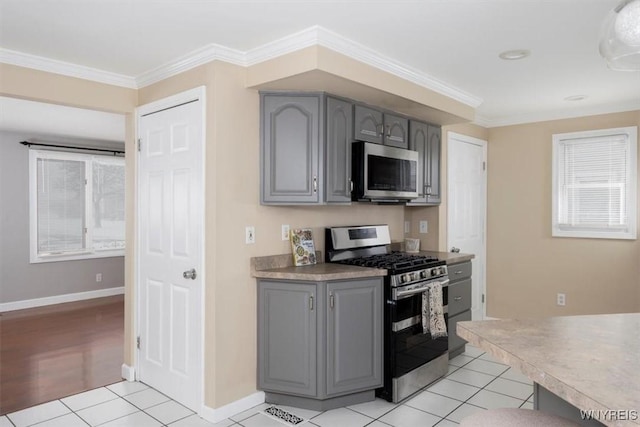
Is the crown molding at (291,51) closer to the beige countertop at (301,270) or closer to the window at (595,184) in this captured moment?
the beige countertop at (301,270)

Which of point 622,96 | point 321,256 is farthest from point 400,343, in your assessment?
point 622,96

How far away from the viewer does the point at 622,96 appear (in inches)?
156

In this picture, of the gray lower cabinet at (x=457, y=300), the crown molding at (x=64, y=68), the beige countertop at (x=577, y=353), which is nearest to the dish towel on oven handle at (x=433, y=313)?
the gray lower cabinet at (x=457, y=300)

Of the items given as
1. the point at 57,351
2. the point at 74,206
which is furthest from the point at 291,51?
the point at 74,206

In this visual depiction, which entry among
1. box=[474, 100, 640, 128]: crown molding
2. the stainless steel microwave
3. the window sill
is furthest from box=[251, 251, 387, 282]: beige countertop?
the window sill

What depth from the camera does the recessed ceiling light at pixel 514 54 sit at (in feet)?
9.31

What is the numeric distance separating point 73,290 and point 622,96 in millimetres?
7065

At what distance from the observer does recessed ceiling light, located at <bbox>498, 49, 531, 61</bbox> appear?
9.31 ft

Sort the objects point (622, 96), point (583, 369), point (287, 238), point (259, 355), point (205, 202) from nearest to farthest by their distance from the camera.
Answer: point (583, 369)
point (205, 202)
point (259, 355)
point (287, 238)
point (622, 96)

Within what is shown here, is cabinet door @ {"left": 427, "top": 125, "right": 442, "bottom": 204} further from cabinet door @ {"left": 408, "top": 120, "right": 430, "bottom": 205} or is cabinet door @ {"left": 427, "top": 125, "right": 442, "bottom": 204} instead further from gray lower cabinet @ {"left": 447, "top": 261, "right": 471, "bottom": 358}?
gray lower cabinet @ {"left": 447, "top": 261, "right": 471, "bottom": 358}

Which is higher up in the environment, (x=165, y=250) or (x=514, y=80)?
(x=514, y=80)

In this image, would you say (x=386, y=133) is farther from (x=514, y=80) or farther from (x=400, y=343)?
(x=400, y=343)

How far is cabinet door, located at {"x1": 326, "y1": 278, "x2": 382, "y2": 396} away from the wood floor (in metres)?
1.82

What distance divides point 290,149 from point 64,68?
5.45 ft
